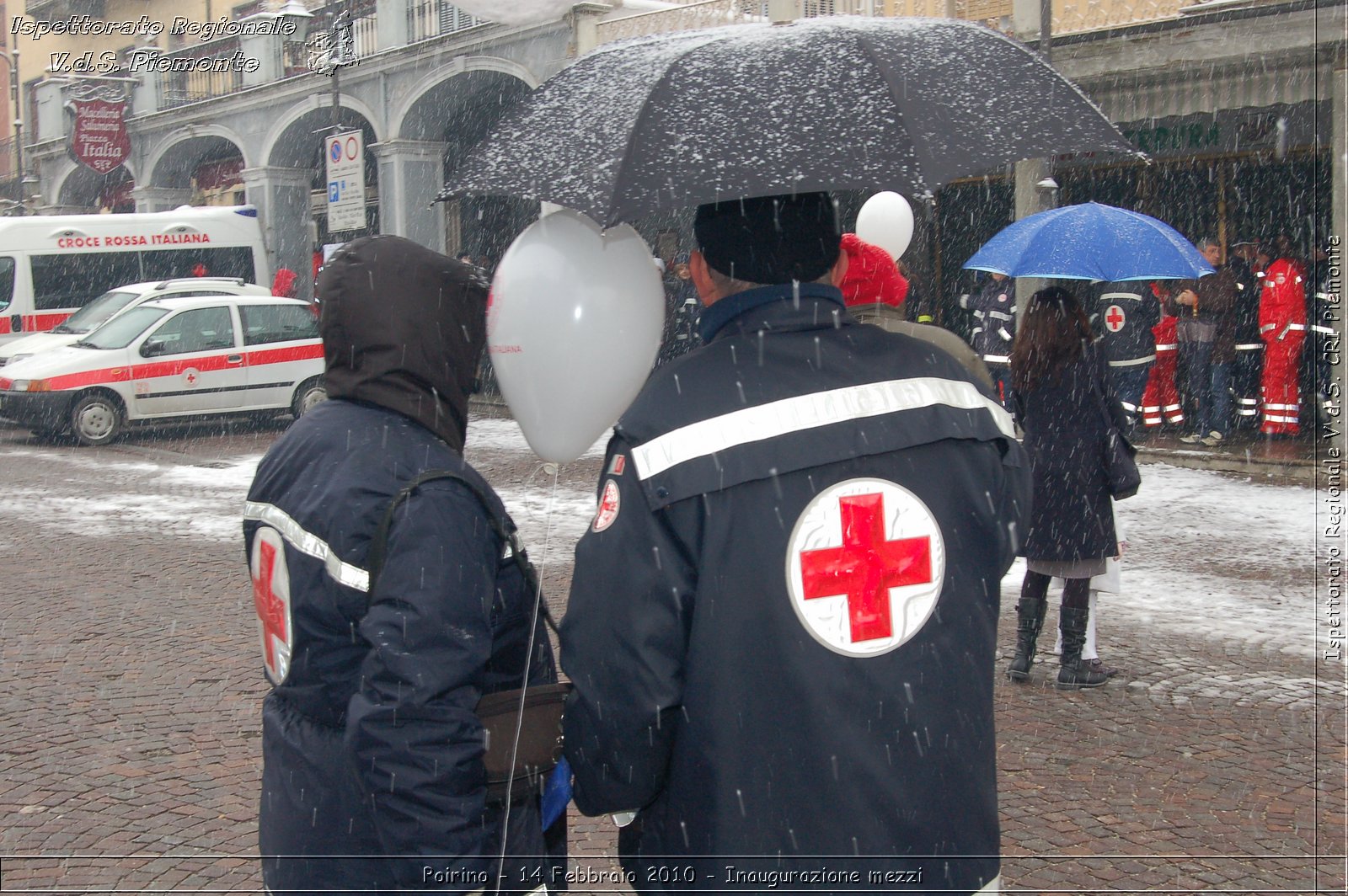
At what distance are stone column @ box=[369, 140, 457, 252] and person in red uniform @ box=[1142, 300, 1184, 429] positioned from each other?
11.9 m

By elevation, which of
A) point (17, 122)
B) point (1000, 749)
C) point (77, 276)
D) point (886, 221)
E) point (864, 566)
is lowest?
point (1000, 749)

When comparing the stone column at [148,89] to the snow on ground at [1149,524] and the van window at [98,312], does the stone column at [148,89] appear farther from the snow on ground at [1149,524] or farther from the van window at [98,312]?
the snow on ground at [1149,524]

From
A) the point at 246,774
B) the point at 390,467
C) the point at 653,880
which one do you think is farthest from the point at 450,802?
the point at 246,774

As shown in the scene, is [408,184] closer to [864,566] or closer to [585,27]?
[585,27]

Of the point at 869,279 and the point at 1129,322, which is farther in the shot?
the point at 1129,322

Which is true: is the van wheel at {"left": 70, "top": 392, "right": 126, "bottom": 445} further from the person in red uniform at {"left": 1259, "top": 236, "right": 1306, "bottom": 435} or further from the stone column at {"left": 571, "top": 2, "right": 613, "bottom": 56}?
the person in red uniform at {"left": 1259, "top": 236, "right": 1306, "bottom": 435}

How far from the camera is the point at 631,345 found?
2.40 metres

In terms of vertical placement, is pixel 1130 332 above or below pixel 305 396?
above

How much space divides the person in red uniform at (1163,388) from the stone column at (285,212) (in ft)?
51.1

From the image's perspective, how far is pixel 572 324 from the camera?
2.29 m

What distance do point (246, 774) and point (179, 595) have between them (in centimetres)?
325

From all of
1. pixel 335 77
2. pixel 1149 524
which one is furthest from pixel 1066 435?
pixel 335 77

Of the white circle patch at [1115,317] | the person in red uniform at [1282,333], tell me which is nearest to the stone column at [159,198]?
the white circle patch at [1115,317]

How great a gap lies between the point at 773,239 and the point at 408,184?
1993 centimetres
